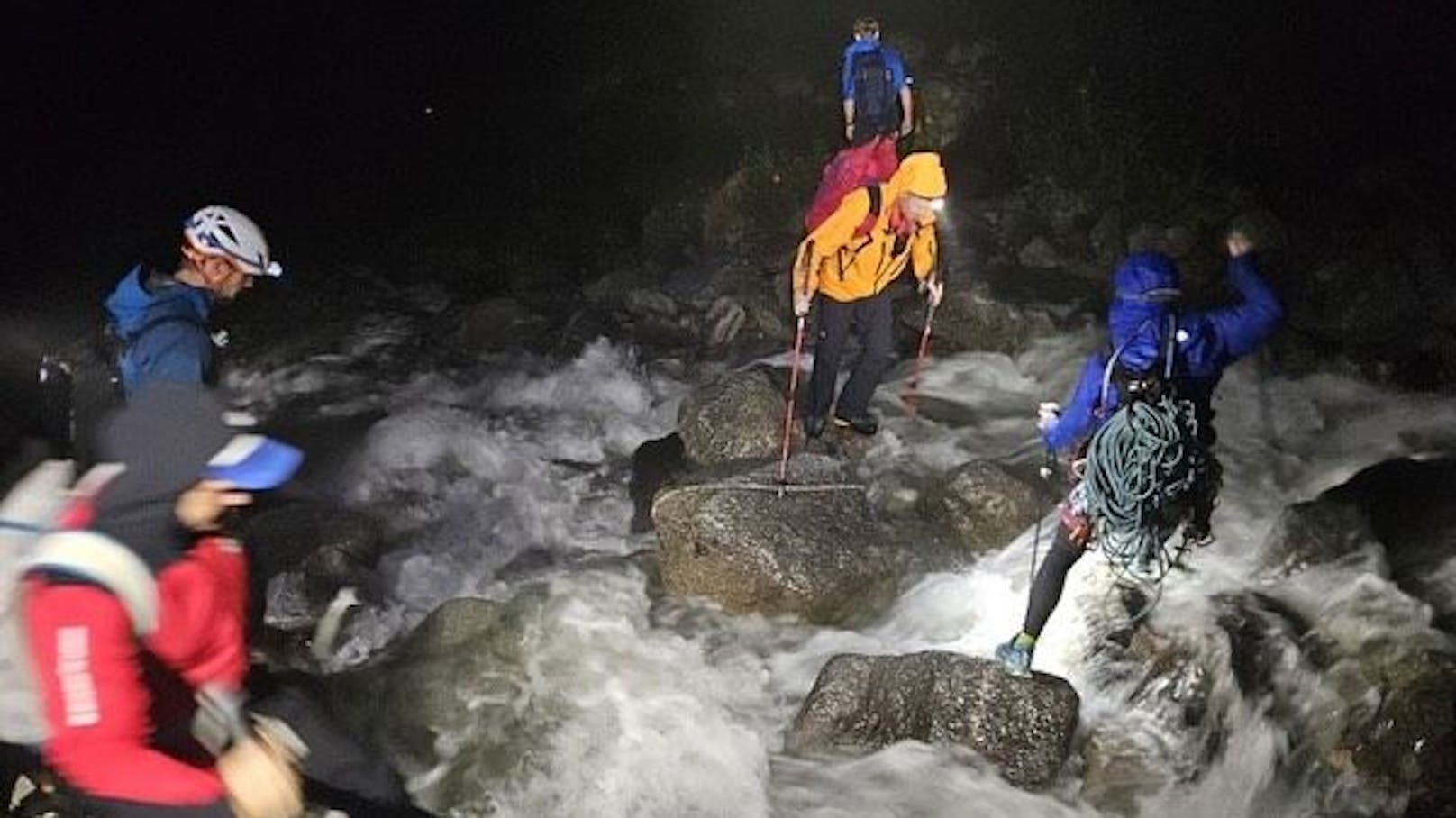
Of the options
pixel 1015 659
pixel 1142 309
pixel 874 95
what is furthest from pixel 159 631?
pixel 874 95

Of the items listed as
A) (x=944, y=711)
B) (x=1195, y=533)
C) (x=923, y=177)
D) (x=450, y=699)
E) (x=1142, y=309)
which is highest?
(x=923, y=177)

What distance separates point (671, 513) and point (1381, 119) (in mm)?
11152

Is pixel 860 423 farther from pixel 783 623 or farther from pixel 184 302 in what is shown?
pixel 184 302

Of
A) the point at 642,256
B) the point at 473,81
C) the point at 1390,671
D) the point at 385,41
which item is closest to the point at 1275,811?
the point at 1390,671

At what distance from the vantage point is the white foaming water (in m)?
5.96

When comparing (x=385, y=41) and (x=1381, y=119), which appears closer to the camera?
(x=1381, y=119)

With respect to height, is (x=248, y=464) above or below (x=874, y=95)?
below

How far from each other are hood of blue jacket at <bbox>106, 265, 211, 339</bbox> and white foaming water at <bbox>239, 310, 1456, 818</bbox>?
283 cm

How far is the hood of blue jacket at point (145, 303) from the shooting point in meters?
5.20

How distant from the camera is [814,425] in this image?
8461mm

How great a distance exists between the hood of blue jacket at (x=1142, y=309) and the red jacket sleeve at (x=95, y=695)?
407cm

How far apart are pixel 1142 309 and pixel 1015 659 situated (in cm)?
213

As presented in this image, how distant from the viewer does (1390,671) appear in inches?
218

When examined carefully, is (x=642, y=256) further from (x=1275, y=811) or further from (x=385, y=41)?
(x=385, y=41)
